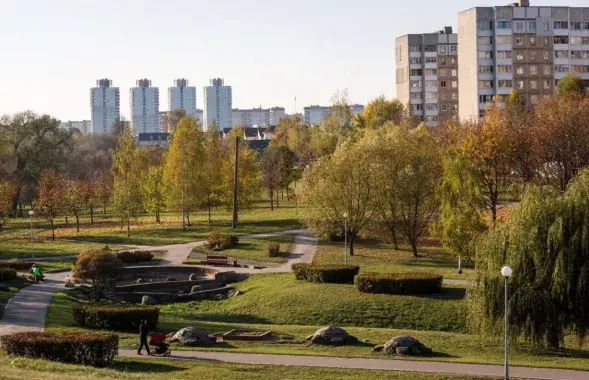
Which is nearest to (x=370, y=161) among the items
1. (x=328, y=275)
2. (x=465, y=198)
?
(x=465, y=198)

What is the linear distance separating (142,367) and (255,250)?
2941 centimetres

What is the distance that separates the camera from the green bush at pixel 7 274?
135ft

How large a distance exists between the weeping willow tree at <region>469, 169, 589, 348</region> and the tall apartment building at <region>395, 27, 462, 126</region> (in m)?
82.4

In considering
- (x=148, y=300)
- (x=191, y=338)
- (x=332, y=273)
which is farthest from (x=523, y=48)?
(x=191, y=338)

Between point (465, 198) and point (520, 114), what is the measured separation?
119 feet

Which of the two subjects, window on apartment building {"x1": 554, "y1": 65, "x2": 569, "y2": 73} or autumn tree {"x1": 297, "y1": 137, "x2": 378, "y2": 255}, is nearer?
autumn tree {"x1": 297, "y1": 137, "x2": 378, "y2": 255}

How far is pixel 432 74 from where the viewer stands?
11119cm

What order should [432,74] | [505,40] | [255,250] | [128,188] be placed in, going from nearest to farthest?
[255,250] → [128,188] → [505,40] → [432,74]

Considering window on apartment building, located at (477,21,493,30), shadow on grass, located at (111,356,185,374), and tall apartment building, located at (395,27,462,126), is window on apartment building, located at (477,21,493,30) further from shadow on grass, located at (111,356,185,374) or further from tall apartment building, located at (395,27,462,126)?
shadow on grass, located at (111,356,185,374)

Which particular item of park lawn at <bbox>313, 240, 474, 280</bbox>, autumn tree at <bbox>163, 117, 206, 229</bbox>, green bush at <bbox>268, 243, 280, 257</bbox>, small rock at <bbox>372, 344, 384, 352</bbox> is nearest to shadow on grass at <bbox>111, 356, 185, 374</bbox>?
small rock at <bbox>372, 344, 384, 352</bbox>

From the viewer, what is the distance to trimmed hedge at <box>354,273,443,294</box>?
117ft

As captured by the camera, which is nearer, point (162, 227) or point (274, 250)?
point (274, 250)

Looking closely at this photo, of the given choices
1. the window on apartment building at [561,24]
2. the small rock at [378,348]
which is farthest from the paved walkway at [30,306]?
the window on apartment building at [561,24]

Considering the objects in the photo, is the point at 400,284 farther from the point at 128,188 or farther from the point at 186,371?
the point at 128,188
